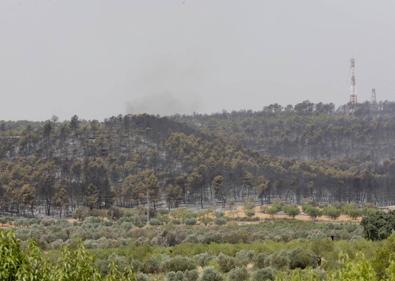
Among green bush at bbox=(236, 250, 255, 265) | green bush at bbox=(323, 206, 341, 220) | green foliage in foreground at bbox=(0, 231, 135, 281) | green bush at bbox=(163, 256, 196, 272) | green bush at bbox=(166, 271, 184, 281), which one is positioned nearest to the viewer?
green foliage in foreground at bbox=(0, 231, 135, 281)

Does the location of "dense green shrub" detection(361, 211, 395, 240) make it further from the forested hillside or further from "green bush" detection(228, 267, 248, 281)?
the forested hillside

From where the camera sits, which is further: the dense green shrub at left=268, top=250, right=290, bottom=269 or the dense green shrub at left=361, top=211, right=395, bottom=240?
the dense green shrub at left=361, top=211, right=395, bottom=240

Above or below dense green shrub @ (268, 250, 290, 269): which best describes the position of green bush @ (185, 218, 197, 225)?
below

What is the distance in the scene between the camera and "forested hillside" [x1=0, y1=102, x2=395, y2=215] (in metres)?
99.8

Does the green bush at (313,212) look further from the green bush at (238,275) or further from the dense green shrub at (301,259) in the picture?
the green bush at (238,275)

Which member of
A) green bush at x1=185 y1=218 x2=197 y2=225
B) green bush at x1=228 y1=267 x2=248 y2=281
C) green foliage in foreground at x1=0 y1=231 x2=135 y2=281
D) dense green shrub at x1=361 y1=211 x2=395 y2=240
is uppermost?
green foliage in foreground at x1=0 y1=231 x2=135 y2=281

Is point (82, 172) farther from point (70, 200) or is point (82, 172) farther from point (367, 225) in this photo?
point (367, 225)

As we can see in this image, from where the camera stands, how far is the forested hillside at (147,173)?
99.8 meters

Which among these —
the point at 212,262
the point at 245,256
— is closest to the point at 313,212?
the point at 245,256

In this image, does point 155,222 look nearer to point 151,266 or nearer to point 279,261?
point 151,266

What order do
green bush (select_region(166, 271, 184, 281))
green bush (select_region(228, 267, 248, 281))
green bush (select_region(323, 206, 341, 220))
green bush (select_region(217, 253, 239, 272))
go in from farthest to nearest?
green bush (select_region(323, 206, 341, 220))
green bush (select_region(217, 253, 239, 272))
green bush (select_region(166, 271, 184, 281))
green bush (select_region(228, 267, 248, 281))

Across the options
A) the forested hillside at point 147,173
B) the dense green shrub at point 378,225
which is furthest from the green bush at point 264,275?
the forested hillside at point 147,173

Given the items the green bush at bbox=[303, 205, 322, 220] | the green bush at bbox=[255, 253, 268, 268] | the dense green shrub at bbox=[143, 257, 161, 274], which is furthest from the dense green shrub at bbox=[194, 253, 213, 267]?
the green bush at bbox=[303, 205, 322, 220]

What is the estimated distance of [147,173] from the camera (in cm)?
10712
